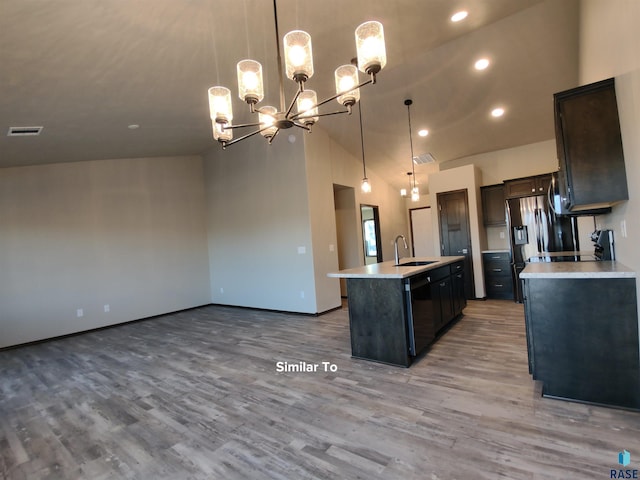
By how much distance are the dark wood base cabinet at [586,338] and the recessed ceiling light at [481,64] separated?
295cm

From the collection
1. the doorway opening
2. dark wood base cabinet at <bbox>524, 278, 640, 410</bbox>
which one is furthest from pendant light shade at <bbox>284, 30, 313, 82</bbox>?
the doorway opening

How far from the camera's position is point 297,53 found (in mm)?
1916

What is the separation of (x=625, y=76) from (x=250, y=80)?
87.5 inches

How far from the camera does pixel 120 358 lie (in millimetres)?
3975

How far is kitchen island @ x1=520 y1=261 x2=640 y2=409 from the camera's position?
2.08 m

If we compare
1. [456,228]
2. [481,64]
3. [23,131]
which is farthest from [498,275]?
[23,131]

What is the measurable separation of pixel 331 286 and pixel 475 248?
2688mm

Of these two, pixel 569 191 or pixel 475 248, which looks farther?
pixel 475 248

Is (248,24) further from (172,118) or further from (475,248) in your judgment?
(475,248)

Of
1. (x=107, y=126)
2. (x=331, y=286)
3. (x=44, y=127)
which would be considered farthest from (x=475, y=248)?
(x=44, y=127)

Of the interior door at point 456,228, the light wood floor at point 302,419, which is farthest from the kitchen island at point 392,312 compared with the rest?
the interior door at point 456,228

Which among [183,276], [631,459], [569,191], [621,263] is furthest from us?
[183,276]

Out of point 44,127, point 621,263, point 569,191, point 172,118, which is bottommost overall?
point 621,263

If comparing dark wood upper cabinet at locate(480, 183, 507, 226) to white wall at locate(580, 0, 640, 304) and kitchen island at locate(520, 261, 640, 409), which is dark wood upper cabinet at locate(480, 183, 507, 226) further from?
kitchen island at locate(520, 261, 640, 409)
